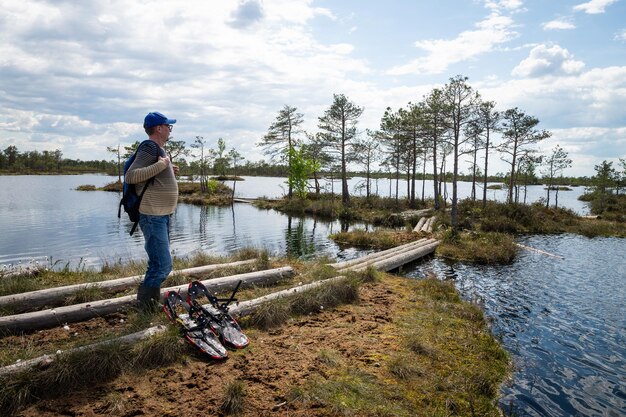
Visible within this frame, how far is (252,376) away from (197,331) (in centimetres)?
120

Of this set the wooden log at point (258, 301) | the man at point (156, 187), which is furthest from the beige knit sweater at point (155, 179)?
the wooden log at point (258, 301)

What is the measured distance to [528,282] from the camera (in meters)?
12.6

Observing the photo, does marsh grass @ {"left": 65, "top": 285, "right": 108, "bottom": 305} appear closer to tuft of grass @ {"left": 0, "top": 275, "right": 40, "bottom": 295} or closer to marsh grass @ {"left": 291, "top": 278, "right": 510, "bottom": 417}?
tuft of grass @ {"left": 0, "top": 275, "right": 40, "bottom": 295}

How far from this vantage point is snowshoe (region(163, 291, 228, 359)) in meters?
5.05

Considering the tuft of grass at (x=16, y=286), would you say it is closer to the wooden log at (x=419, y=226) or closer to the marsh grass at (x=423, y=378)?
the marsh grass at (x=423, y=378)

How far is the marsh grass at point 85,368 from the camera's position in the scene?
3.83 meters

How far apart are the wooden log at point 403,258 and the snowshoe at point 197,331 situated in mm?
6515

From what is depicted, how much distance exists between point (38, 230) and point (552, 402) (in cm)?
2824

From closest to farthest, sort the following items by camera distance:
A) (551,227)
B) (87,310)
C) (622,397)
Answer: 1. (622,397)
2. (87,310)
3. (551,227)

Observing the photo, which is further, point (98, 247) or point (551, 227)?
point (551, 227)

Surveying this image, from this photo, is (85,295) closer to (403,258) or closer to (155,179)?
(155,179)

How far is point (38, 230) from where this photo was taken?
23859 mm

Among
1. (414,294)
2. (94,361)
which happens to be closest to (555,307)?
(414,294)

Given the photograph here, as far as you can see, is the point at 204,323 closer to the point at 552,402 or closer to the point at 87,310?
the point at 87,310
